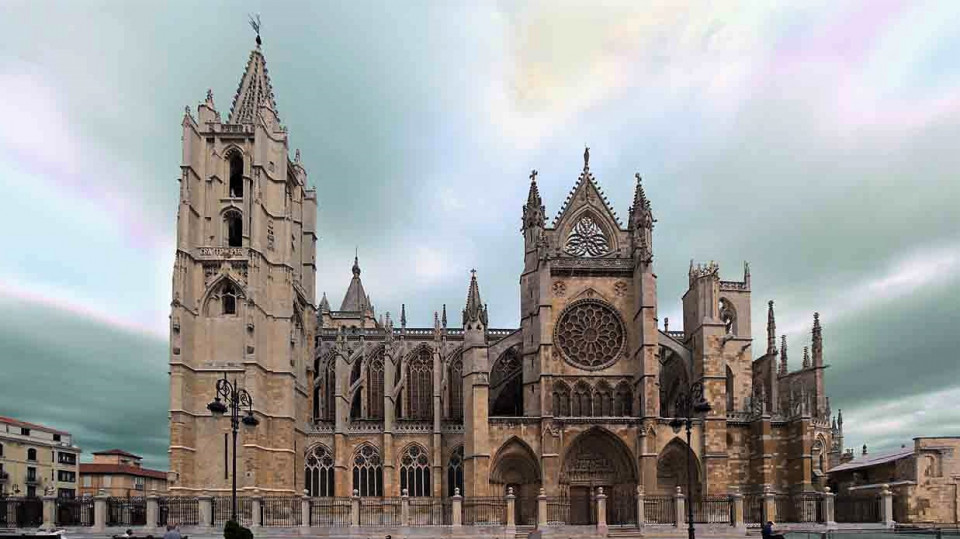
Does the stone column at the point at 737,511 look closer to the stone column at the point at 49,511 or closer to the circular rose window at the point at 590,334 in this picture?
the circular rose window at the point at 590,334

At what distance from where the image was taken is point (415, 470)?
43.6 meters

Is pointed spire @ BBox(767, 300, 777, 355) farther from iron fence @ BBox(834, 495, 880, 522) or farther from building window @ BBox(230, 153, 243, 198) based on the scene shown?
building window @ BBox(230, 153, 243, 198)

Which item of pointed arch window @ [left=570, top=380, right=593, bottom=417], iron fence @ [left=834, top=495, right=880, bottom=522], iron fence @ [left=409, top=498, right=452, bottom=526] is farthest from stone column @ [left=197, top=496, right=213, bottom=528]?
iron fence @ [left=834, top=495, right=880, bottom=522]

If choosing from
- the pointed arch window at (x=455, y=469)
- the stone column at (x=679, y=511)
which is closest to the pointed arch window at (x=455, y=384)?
the pointed arch window at (x=455, y=469)

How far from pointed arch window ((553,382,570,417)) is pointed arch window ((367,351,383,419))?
12513mm

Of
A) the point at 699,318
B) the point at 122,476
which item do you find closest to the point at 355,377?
the point at 699,318

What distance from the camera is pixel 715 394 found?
1556 inches

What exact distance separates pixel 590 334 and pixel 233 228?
2027 centimetres

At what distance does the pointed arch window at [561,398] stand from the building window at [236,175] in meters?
20.2

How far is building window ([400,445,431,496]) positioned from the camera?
4331cm

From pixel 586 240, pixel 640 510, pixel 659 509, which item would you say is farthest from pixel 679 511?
pixel 586 240

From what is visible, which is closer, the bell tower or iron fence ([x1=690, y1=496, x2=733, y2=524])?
iron fence ([x1=690, y1=496, x2=733, y2=524])

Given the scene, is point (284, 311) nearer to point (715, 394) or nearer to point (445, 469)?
point (445, 469)

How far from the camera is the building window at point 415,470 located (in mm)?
43312
